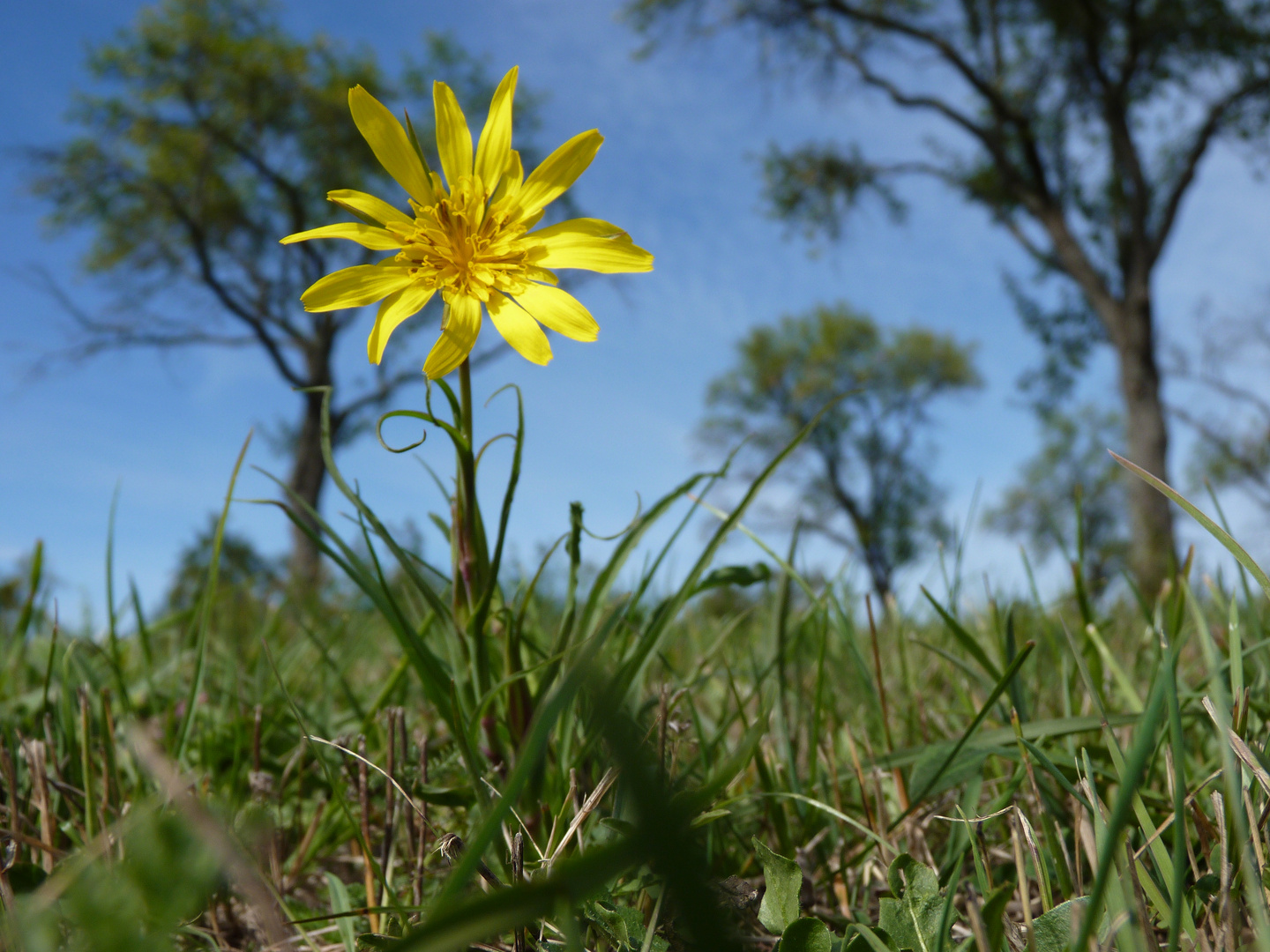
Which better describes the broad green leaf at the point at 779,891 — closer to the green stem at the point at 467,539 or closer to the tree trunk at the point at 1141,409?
the green stem at the point at 467,539

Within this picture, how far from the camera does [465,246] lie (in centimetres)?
90

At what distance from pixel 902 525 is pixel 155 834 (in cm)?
2446

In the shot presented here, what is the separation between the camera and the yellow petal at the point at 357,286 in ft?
2.78

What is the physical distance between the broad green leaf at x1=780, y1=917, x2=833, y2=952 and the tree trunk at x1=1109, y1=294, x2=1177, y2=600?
10392 mm

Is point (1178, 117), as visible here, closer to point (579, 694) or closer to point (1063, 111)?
point (1063, 111)

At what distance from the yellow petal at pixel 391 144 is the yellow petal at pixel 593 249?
148 mm

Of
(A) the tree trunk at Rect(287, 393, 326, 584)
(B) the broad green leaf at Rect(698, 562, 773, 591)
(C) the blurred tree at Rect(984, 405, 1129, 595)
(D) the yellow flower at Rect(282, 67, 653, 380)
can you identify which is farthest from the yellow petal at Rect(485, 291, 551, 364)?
(C) the blurred tree at Rect(984, 405, 1129, 595)

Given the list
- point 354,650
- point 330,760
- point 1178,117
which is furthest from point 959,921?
point 1178,117

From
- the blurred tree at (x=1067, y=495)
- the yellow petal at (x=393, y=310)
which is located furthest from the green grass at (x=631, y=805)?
the blurred tree at (x=1067, y=495)

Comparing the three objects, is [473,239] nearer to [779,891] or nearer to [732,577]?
[732,577]

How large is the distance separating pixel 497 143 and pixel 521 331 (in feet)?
0.78

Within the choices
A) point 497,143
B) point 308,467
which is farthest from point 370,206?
point 308,467

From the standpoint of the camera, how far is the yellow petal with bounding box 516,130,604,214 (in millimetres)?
877

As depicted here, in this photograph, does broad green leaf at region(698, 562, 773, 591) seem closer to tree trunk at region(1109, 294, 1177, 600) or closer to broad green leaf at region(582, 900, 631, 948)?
broad green leaf at region(582, 900, 631, 948)
